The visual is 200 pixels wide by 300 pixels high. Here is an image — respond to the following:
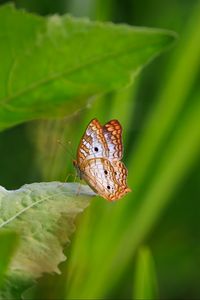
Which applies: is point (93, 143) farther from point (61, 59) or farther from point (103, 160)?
point (61, 59)

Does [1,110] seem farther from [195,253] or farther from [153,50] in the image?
[195,253]

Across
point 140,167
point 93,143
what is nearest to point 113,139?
point 93,143

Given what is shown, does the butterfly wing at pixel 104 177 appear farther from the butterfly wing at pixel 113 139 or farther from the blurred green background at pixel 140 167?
the blurred green background at pixel 140 167

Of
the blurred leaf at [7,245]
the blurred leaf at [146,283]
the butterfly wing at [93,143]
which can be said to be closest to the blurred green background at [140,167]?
the blurred leaf at [146,283]

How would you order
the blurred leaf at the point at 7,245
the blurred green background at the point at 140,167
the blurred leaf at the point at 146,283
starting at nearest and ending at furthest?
1. the blurred leaf at the point at 7,245
2. the blurred leaf at the point at 146,283
3. the blurred green background at the point at 140,167

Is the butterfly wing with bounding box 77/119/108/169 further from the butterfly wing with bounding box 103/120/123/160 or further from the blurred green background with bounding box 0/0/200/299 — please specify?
the blurred green background with bounding box 0/0/200/299
